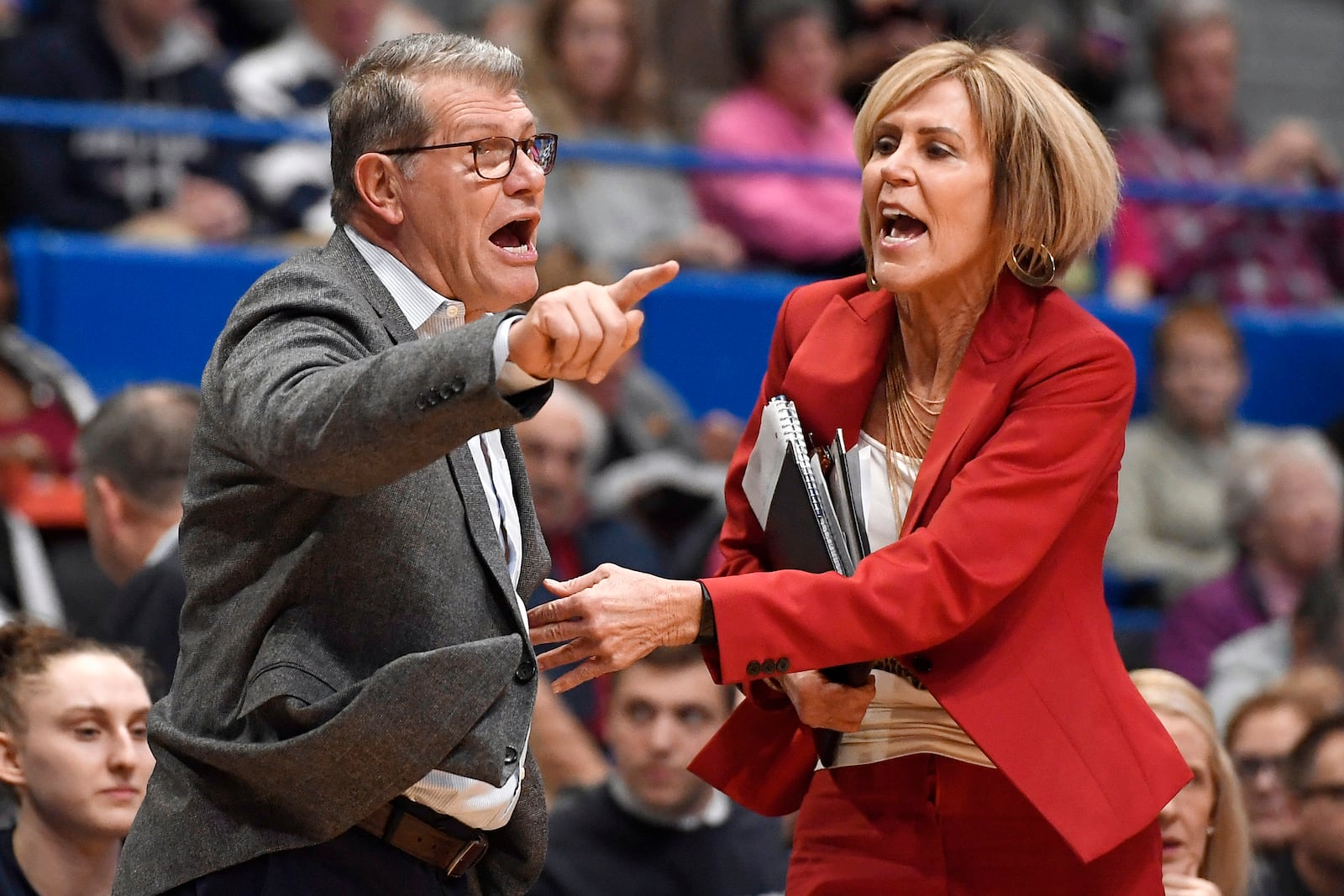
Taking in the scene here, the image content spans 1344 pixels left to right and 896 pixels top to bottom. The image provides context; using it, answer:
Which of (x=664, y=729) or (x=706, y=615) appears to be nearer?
(x=706, y=615)

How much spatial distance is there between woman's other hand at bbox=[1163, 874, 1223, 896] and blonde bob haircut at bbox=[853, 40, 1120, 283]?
3.71ft

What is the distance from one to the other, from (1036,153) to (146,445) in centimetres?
228

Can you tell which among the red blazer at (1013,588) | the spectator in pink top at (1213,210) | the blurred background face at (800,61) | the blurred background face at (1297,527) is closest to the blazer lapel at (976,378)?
the red blazer at (1013,588)

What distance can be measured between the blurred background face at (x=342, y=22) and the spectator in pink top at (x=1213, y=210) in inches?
120

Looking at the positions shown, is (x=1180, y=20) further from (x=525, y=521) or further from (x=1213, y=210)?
(x=525, y=521)

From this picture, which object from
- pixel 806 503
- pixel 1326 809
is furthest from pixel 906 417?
pixel 1326 809

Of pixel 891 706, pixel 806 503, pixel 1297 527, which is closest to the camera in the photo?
pixel 806 503

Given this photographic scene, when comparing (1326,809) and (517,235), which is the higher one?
(517,235)

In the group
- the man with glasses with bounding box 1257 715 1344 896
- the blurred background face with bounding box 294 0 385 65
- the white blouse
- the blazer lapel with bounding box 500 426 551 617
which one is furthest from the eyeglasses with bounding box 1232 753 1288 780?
the blurred background face with bounding box 294 0 385 65

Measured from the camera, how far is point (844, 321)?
2756 millimetres

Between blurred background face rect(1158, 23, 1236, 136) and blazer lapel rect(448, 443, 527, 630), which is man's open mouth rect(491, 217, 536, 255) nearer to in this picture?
blazer lapel rect(448, 443, 527, 630)

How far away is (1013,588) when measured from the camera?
8.18ft

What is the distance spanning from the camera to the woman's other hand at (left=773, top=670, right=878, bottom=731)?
257 centimetres

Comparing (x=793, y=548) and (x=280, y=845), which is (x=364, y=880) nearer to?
(x=280, y=845)
